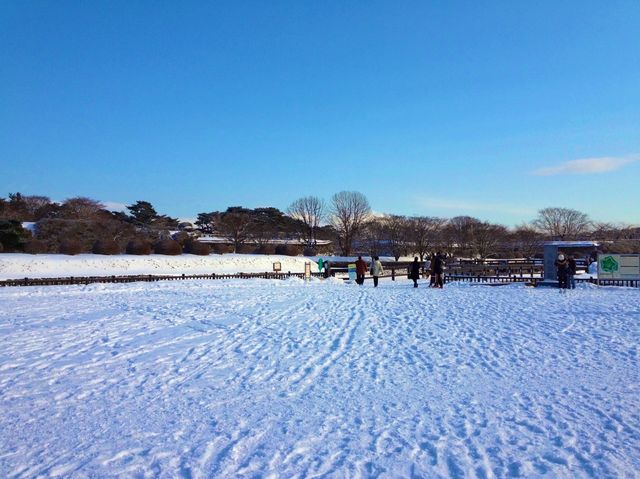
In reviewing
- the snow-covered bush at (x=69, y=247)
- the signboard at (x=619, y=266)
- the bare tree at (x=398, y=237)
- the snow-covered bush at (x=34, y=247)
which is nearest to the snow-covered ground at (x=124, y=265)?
the snow-covered bush at (x=69, y=247)

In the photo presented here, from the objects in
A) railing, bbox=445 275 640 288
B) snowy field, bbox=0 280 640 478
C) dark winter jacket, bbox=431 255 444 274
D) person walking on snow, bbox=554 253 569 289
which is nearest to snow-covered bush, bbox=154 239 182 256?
A: railing, bbox=445 275 640 288

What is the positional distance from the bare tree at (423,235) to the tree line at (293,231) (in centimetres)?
13

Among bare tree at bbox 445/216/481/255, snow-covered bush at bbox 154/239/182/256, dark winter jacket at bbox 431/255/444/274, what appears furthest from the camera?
bare tree at bbox 445/216/481/255

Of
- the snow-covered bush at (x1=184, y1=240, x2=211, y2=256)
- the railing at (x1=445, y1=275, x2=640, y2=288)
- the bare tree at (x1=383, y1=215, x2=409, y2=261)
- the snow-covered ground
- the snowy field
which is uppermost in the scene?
the bare tree at (x1=383, y1=215, x2=409, y2=261)

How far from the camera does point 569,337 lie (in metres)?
9.18

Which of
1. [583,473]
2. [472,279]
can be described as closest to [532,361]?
[583,473]

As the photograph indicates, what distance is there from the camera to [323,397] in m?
5.82

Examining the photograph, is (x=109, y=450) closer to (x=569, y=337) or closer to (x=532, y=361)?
(x=532, y=361)

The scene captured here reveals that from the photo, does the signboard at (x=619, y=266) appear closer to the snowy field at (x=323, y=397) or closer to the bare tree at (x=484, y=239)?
the snowy field at (x=323, y=397)

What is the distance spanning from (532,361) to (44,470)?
21.1 ft

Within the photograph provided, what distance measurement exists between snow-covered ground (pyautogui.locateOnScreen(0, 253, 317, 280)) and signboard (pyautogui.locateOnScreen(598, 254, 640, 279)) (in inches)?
1021

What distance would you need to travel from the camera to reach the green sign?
2016 centimetres

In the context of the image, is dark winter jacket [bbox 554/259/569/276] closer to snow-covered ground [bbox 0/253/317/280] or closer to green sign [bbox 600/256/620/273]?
green sign [bbox 600/256/620/273]

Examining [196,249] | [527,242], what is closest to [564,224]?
[527,242]
